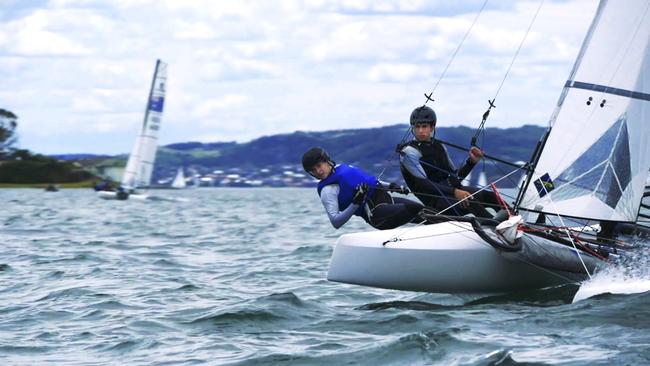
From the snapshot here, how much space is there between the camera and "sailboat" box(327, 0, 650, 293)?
26.3 ft

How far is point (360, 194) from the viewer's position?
8227 millimetres

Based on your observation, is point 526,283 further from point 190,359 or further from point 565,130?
point 190,359

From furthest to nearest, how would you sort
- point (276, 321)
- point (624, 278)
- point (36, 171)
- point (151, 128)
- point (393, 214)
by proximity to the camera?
1. point (36, 171)
2. point (151, 128)
3. point (393, 214)
4. point (624, 278)
5. point (276, 321)

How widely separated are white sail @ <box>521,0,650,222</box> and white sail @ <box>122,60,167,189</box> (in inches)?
1238

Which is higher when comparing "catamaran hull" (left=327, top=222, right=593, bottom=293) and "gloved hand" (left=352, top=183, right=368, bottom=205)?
"gloved hand" (left=352, top=183, right=368, bottom=205)

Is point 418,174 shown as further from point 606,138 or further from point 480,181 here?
point 480,181

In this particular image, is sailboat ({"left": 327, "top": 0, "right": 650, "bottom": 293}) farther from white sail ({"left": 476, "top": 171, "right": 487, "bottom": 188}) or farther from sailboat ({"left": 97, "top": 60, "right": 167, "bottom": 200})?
sailboat ({"left": 97, "top": 60, "right": 167, "bottom": 200})

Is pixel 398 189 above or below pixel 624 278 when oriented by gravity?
above

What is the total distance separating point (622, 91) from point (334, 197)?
2.37 m

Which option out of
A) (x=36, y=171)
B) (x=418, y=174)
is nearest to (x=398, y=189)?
(x=418, y=174)

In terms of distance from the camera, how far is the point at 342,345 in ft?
21.0

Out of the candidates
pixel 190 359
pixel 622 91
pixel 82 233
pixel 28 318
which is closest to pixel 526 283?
pixel 622 91

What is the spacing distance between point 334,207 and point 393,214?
46cm

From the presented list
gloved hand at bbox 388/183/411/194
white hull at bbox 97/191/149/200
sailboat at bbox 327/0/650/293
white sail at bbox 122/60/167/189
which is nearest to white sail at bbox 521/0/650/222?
sailboat at bbox 327/0/650/293
